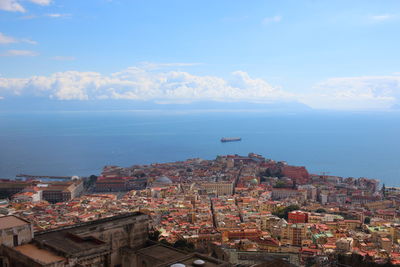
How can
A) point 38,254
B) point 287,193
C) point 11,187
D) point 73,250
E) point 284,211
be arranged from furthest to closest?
point 11,187, point 287,193, point 284,211, point 73,250, point 38,254

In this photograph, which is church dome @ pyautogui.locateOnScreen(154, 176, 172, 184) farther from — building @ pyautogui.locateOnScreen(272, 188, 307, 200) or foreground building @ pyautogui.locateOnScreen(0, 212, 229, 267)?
foreground building @ pyautogui.locateOnScreen(0, 212, 229, 267)

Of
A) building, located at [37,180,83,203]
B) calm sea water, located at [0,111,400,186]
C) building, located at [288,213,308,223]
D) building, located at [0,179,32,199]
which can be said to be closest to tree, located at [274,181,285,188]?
calm sea water, located at [0,111,400,186]

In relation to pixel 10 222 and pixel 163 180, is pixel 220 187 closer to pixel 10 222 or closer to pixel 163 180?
pixel 163 180

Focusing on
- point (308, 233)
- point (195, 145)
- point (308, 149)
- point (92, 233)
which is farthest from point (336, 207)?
point (195, 145)

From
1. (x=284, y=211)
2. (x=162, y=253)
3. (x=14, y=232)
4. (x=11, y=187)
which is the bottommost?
(x=11, y=187)

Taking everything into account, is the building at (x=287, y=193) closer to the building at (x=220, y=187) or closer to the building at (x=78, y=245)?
the building at (x=220, y=187)

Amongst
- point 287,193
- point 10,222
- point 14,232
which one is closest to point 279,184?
point 287,193
